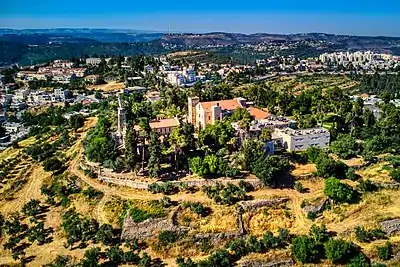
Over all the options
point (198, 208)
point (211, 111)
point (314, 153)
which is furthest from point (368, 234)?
point (211, 111)

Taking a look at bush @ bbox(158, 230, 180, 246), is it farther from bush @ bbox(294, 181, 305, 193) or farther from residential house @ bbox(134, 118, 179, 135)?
residential house @ bbox(134, 118, 179, 135)

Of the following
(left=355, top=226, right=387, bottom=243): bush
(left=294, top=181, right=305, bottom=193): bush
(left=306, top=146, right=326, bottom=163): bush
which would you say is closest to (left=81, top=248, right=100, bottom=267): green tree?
(left=294, top=181, right=305, bottom=193): bush

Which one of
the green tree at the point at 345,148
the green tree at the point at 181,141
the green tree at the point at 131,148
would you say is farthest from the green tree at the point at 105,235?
the green tree at the point at 345,148

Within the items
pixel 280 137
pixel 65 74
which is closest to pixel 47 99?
pixel 65 74

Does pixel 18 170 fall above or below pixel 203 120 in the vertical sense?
below

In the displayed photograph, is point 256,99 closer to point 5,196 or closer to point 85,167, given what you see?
point 85,167

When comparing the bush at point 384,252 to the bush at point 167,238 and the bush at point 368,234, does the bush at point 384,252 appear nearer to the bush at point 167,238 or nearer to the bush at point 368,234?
the bush at point 368,234
